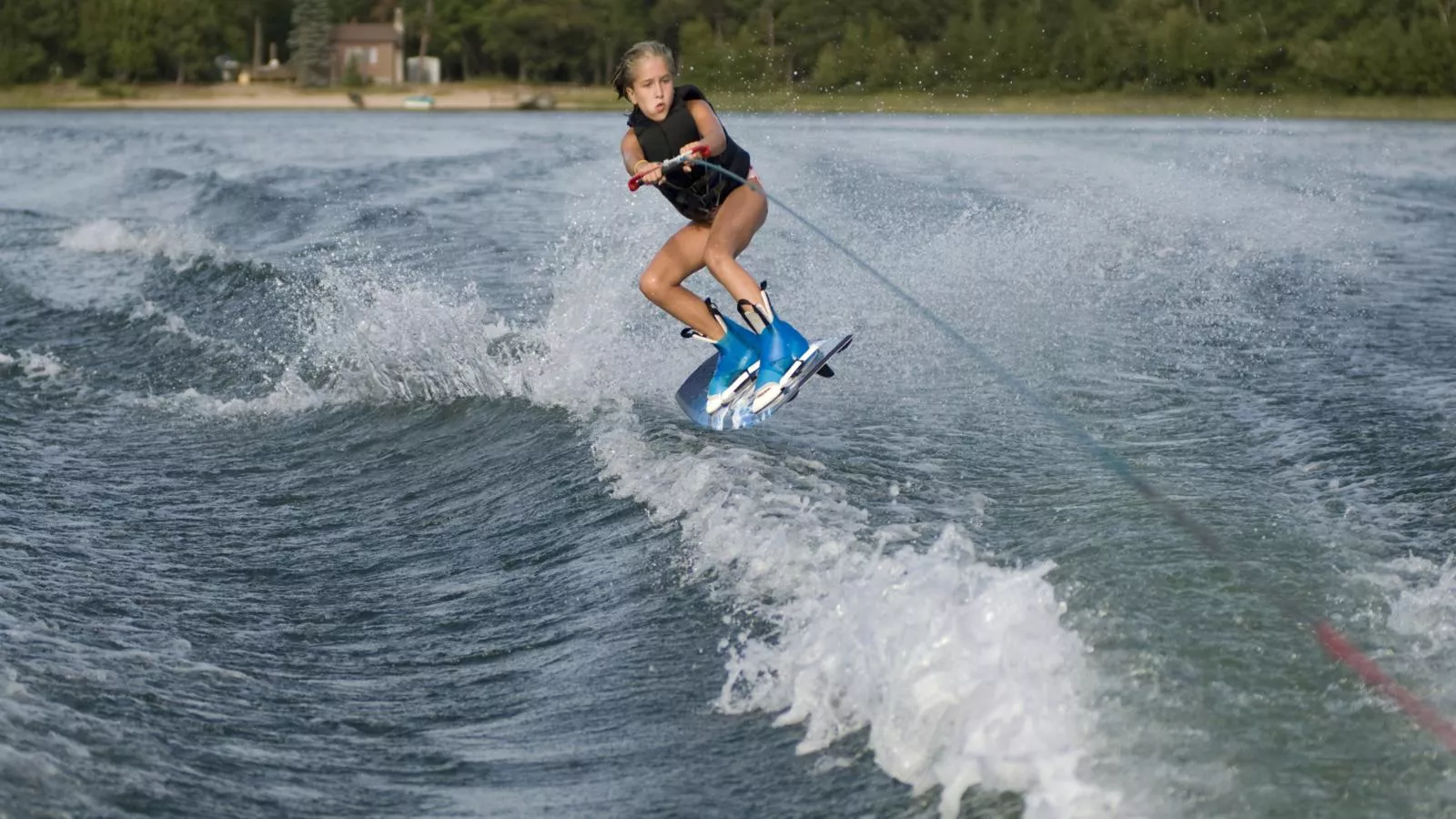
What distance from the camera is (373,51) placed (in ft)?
293

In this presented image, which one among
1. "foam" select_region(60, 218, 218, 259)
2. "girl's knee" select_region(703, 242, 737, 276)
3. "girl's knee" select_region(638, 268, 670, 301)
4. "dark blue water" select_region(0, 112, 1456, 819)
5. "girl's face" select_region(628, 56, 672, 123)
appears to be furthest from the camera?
"foam" select_region(60, 218, 218, 259)

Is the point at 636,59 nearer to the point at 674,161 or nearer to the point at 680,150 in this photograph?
the point at 680,150

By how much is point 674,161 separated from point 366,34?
87.5 meters

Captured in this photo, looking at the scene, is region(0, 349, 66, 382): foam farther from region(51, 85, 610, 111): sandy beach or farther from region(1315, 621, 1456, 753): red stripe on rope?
region(51, 85, 610, 111): sandy beach

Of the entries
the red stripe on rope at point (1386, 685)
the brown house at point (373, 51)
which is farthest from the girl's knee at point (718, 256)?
the brown house at point (373, 51)

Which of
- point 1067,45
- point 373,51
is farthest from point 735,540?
point 373,51

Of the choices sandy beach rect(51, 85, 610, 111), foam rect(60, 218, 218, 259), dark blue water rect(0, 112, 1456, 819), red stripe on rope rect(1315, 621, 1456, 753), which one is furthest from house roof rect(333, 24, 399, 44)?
red stripe on rope rect(1315, 621, 1456, 753)

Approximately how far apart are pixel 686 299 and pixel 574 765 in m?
3.18

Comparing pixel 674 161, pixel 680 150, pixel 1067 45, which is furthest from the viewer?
pixel 1067 45

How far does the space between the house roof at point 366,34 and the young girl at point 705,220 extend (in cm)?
8516

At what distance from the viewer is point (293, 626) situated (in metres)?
5.64

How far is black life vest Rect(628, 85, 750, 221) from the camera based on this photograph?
6684 mm

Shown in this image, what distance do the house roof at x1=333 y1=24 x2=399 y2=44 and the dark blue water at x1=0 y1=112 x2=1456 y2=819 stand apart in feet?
254

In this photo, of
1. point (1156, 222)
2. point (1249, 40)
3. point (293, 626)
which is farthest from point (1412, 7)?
point (293, 626)
